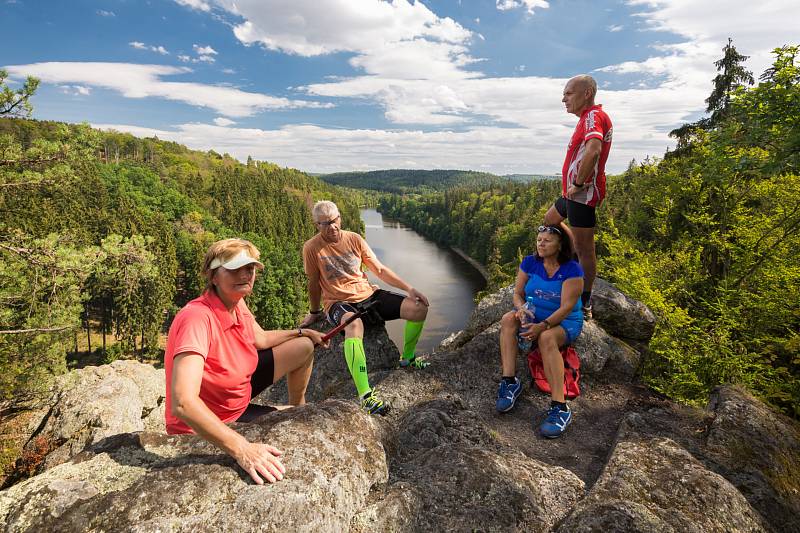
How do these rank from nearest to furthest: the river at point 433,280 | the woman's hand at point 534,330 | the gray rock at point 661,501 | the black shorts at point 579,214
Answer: the gray rock at point 661,501 → the woman's hand at point 534,330 → the black shorts at point 579,214 → the river at point 433,280

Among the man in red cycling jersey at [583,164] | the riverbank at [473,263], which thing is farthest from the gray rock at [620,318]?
the riverbank at [473,263]

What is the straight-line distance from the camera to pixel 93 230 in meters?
50.2

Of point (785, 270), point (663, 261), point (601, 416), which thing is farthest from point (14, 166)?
point (663, 261)

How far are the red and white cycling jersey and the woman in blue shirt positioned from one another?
1.92 ft

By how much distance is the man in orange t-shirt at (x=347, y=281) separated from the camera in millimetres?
5633

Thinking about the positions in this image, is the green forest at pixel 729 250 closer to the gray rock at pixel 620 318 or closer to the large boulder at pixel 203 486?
the gray rock at pixel 620 318

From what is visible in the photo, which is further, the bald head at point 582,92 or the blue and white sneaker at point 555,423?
the bald head at point 582,92

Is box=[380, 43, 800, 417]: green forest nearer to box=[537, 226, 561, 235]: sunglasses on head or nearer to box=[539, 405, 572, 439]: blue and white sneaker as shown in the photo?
box=[539, 405, 572, 439]: blue and white sneaker

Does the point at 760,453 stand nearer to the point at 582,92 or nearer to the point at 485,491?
the point at 485,491

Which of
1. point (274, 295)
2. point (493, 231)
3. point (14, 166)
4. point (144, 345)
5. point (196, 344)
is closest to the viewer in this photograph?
point (196, 344)

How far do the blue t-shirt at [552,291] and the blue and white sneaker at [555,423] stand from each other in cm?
101

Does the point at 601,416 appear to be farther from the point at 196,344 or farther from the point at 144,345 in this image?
the point at 144,345

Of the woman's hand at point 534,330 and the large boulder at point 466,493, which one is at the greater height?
the woman's hand at point 534,330

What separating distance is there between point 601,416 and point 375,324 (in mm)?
3454
